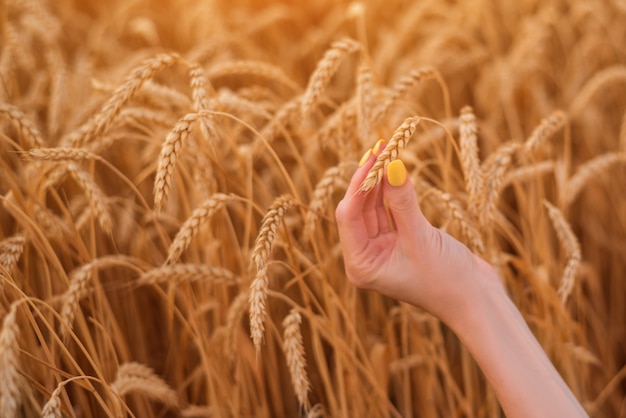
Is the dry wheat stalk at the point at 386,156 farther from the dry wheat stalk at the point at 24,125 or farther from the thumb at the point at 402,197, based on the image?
the dry wheat stalk at the point at 24,125

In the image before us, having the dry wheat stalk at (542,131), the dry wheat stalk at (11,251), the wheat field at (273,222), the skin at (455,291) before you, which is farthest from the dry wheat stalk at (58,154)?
the dry wheat stalk at (542,131)

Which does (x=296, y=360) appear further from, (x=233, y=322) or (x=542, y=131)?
(x=542, y=131)

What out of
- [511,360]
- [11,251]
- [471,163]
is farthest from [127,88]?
[511,360]

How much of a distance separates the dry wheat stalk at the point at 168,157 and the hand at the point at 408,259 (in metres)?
0.22

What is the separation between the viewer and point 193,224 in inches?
34.0

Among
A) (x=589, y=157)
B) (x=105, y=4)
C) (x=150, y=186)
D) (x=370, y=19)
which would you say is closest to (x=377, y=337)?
(x=150, y=186)

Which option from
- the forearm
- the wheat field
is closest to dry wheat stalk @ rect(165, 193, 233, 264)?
the wheat field

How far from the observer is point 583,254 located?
5.96 ft

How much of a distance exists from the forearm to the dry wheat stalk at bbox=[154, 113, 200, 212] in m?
0.43

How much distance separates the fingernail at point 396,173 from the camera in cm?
81

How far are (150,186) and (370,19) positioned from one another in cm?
128

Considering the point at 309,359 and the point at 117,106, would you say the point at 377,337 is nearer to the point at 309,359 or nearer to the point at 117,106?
the point at 309,359

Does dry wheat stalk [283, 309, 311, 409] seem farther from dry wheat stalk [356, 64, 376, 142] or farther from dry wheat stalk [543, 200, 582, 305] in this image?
dry wheat stalk [543, 200, 582, 305]

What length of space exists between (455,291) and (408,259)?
0.08 m
